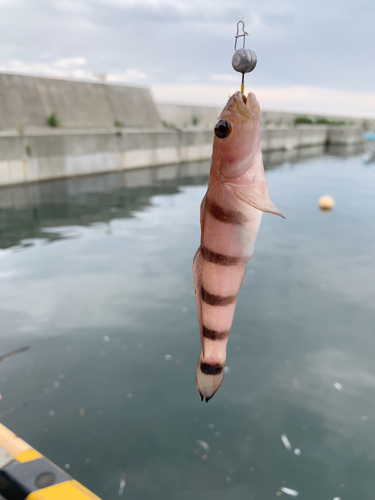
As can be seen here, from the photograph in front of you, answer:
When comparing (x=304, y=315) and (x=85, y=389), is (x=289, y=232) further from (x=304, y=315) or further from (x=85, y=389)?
(x=85, y=389)

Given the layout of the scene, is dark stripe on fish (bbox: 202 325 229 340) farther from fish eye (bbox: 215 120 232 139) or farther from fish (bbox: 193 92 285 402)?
fish eye (bbox: 215 120 232 139)

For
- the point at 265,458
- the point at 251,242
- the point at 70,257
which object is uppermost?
the point at 251,242

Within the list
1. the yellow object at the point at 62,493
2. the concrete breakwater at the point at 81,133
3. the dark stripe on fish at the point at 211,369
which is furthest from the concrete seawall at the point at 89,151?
the dark stripe on fish at the point at 211,369

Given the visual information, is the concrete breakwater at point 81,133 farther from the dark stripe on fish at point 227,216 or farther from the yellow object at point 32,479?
the dark stripe on fish at point 227,216

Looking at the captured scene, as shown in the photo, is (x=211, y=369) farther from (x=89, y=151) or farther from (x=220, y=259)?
(x=89, y=151)

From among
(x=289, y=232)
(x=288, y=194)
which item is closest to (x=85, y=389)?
(x=289, y=232)

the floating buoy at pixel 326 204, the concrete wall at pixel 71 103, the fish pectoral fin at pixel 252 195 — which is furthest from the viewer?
the concrete wall at pixel 71 103
